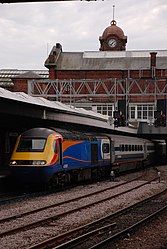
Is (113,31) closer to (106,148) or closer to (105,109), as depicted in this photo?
(105,109)

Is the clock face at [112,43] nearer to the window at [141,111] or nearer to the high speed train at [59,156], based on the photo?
the window at [141,111]

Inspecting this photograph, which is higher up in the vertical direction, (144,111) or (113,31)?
(113,31)

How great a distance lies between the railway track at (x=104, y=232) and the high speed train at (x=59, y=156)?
5015 mm

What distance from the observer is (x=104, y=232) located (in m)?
10.9

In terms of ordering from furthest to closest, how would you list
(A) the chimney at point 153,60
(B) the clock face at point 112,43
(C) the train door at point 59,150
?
(B) the clock face at point 112,43 → (A) the chimney at point 153,60 → (C) the train door at point 59,150

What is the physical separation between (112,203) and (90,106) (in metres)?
43.9

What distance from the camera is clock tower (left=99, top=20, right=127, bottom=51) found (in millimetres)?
79562

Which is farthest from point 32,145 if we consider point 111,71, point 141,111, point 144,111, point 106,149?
point 111,71

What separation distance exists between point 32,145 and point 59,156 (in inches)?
51.1

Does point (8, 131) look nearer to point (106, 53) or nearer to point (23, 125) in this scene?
point (23, 125)

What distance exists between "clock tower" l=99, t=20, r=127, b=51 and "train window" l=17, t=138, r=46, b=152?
6241cm

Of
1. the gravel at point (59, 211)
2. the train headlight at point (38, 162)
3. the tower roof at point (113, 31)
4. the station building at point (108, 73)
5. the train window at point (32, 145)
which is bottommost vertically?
the gravel at point (59, 211)

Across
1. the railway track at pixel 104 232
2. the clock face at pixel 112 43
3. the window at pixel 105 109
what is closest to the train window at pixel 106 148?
the railway track at pixel 104 232

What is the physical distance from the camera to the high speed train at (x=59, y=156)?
1844 cm
